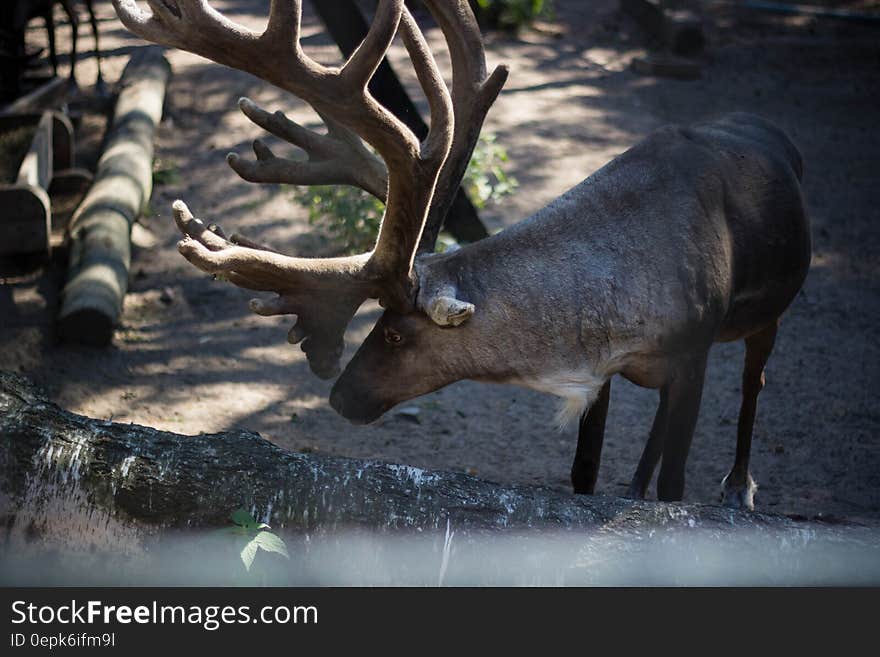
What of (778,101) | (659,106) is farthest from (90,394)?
(778,101)

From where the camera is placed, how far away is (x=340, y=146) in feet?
13.6

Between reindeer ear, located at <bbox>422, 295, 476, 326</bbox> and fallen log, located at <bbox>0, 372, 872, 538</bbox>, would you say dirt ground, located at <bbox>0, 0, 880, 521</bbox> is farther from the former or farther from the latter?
fallen log, located at <bbox>0, 372, 872, 538</bbox>

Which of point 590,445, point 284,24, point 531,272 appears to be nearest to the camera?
point 284,24

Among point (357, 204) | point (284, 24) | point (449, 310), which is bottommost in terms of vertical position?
point (357, 204)

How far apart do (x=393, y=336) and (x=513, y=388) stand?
204cm

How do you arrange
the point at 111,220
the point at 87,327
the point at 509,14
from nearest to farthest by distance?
1. the point at 87,327
2. the point at 111,220
3. the point at 509,14

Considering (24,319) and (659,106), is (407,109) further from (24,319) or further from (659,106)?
(659,106)

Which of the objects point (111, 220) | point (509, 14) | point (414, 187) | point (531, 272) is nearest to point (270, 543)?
point (414, 187)

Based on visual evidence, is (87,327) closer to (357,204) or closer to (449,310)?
(357,204)

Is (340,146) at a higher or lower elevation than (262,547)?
higher

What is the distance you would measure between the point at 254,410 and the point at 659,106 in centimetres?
591

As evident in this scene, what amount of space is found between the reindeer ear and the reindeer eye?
198 mm

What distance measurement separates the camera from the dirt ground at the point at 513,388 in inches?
190

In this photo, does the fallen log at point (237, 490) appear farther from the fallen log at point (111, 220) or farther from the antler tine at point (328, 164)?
the fallen log at point (111, 220)
